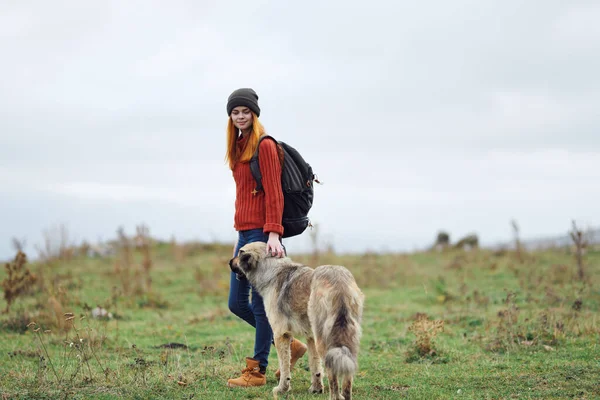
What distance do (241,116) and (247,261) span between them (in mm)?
1535

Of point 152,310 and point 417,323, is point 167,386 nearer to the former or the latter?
point 417,323

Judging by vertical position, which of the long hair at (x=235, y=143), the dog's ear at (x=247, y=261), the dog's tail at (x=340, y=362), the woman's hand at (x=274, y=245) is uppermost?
the long hair at (x=235, y=143)

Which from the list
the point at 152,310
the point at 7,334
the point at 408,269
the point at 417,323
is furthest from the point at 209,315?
the point at 408,269

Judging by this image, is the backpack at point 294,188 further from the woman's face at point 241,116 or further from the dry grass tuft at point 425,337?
the dry grass tuft at point 425,337

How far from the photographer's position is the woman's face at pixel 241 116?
6.04 metres

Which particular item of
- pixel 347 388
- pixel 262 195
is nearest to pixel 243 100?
pixel 262 195

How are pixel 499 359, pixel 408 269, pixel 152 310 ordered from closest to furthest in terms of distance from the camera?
pixel 499 359
pixel 152 310
pixel 408 269

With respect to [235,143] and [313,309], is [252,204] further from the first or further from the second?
[313,309]

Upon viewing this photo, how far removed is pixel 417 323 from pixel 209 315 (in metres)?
5.51

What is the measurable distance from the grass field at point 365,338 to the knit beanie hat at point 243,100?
9.63 feet

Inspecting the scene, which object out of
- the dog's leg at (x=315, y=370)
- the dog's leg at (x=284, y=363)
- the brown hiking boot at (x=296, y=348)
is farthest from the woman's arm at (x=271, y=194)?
the brown hiking boot at (x=296, y=348)

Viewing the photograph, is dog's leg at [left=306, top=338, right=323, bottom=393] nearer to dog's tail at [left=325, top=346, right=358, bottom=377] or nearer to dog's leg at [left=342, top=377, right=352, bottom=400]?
dog's leg at [left=342, top=377, right=352, bottom=400]

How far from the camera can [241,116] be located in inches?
238

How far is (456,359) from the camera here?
7.62 meters
